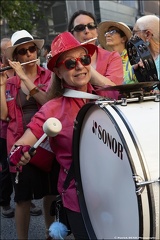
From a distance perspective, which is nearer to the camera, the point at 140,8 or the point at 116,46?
the point at 116,46

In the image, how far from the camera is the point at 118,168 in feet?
4.69

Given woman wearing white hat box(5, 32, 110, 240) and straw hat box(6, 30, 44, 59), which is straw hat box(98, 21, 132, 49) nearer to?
straw hat box(6, 30, 44, 59)

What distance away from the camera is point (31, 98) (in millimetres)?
2643

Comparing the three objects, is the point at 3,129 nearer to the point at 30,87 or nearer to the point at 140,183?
the point at 30,87

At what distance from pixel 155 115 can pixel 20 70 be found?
147cm

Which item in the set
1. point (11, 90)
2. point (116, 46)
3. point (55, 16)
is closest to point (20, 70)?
point (11, 90)

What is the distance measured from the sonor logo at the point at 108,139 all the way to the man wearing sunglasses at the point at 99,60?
1.03ft

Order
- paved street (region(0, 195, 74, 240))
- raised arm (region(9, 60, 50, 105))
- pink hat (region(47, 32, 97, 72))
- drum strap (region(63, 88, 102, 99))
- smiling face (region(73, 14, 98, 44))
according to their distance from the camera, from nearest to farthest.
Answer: drum strap (region(63, 88, 102, 99)) < pink hat (region(47, 32, 97, 72)) < raised arm (region(9, 60, 50, 105)) < smiling face (region(73, 14, 98, 44)) < paved street (region(0, 195, 74, 240))

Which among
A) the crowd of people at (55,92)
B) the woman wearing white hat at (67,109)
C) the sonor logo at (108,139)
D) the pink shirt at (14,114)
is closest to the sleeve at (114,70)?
the crowd of people at (55,92)

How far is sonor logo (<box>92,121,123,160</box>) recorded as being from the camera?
4.54 ft

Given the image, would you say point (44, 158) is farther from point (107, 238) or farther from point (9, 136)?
point (107, 238)

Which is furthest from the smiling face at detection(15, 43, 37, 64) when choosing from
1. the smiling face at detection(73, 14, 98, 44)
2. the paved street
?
the paved street

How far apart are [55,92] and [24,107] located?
612 mm

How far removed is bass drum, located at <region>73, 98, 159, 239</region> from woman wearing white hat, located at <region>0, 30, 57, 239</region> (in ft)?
2.56
